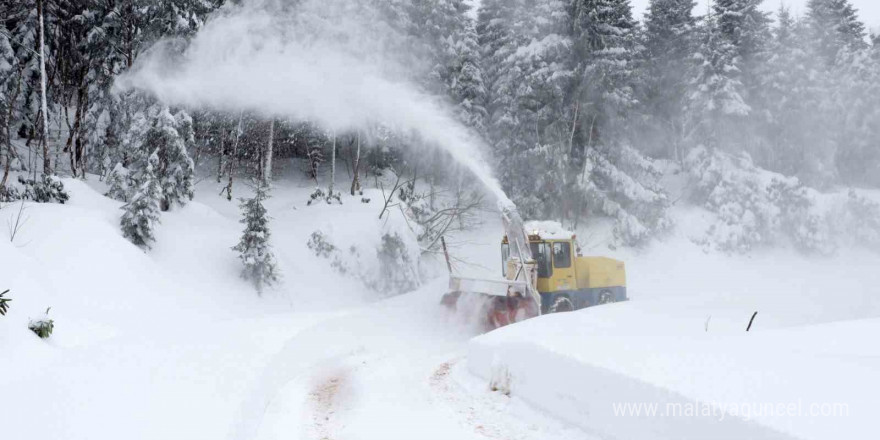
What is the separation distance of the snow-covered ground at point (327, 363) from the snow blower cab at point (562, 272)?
2.67 meters

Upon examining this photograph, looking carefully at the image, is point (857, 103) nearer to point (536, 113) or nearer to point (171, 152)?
point (536, 113)

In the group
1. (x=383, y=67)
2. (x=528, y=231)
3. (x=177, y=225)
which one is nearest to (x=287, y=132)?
(x=383, y=67)

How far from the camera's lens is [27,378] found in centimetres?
588

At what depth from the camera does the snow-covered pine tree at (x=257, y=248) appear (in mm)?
17062

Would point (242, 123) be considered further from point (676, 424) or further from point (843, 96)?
point (843, 96)

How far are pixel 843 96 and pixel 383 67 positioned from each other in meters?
35.2

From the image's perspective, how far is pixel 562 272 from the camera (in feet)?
51.7

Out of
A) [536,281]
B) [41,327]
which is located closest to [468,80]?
[536,281]

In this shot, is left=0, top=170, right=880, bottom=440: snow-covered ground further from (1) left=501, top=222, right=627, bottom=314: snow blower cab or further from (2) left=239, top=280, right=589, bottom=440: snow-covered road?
(1) left=501, top=222, right=627, bottom=314: snow blower cab

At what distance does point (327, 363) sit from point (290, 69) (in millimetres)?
13259

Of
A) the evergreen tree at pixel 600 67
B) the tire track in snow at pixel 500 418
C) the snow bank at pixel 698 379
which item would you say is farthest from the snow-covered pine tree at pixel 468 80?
the tire track in snow at pixel 500 418

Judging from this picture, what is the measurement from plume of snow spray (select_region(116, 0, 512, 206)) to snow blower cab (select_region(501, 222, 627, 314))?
11.3 ft

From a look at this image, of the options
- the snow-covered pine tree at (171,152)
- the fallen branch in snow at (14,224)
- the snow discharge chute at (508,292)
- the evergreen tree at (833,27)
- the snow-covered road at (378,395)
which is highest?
the evergreen tree at (833,27)

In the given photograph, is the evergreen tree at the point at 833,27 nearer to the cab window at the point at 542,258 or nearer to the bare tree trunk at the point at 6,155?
the cab window at the point at 542,258
